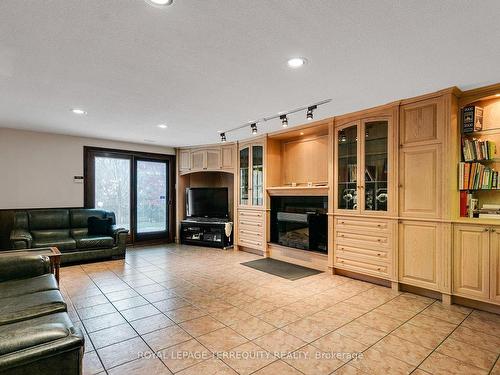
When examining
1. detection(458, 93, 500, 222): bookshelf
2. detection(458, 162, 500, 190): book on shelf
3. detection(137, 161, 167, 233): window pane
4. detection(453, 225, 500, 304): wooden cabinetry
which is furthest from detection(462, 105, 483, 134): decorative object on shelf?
detection(137, 161, 167, 233): window pane

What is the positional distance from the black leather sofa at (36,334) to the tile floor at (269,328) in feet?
1.79

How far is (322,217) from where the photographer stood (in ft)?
15.4

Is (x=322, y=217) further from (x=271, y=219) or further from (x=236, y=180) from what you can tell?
(x=236, y=180)

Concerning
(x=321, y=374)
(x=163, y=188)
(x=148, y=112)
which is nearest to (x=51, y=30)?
(x=148, y=112)

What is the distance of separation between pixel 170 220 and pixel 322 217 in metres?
4.14

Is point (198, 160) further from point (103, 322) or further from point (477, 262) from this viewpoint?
point (477, 262)

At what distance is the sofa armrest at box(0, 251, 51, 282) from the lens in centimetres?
264

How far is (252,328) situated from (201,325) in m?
0.49

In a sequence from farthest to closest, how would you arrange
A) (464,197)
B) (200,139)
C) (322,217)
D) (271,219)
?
(200,139)
(271,219)
(322,217)
(464,197)

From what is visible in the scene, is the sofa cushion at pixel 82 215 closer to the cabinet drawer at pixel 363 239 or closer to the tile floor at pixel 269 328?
the tile floor at pixel 269 328

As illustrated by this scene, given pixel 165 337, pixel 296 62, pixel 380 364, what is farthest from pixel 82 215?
pixel 380 364

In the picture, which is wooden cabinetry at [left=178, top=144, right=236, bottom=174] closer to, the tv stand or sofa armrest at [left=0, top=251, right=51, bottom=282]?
the tv stand

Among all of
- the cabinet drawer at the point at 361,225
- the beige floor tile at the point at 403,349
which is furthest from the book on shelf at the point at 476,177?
the beige floor tile at the point at 403,349

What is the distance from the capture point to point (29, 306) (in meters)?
2.00
